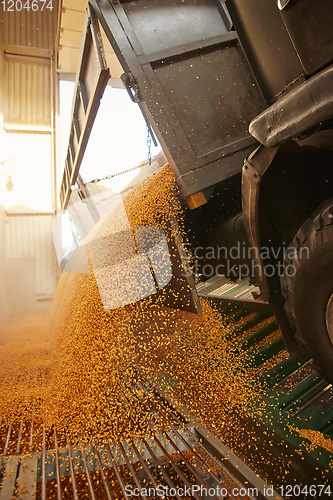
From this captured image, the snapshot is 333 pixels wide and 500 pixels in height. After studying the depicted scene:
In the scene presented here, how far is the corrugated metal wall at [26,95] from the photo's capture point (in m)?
6.71

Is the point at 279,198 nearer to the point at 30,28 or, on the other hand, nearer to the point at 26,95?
the point at 26,95

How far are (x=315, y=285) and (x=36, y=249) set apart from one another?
6308 millimetres

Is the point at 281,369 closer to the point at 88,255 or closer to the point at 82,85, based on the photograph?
the point at 88,255

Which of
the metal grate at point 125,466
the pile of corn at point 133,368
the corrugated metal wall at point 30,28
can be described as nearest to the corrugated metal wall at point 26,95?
the corrugated metal wall at point 30,28

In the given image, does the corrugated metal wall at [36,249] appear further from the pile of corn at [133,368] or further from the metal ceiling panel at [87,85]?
the pile of corn at [133,368]

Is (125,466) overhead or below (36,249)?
below

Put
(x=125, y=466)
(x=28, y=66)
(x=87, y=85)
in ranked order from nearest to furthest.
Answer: (x=125, y=466), (x=87, y=85), (x=28, y=66)

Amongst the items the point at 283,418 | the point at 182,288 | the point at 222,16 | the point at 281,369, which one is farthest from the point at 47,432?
the point at 222,16

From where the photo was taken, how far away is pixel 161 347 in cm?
235

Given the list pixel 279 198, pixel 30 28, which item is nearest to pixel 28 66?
pixel 30 28

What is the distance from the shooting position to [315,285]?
3.96ft

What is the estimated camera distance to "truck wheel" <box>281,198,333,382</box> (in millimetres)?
1148

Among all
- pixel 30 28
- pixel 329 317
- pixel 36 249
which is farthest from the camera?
pixel 30 28

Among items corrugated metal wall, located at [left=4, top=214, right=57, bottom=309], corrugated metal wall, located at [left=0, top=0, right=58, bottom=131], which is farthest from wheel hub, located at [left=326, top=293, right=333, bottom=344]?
corrugated metal wall, located at [left=0, top=0, right=58, bottom=131]
